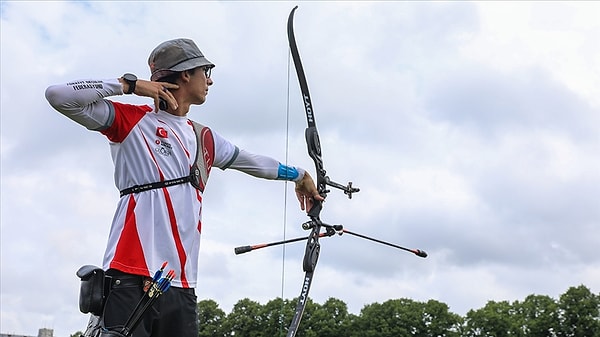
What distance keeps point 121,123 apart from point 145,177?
31 cm

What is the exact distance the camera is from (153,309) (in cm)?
398

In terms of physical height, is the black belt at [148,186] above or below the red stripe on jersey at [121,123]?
below

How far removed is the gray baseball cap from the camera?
4.39 metres

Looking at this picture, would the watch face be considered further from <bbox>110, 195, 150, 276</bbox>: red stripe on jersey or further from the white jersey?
<bbox>110, 195, 150, 276</bbox>: red stripe on jersey

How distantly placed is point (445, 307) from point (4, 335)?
34.1m

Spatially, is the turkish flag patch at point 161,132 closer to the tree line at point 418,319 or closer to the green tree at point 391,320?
the tree line at point 418,319

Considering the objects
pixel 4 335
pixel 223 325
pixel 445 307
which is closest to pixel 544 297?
pixel 445 307

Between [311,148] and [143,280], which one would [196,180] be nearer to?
[143,280]

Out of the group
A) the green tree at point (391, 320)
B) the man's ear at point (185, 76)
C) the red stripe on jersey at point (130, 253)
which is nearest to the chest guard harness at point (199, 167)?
the red stripe on jersey at point (130, 253)

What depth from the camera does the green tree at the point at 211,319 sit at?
54025mm

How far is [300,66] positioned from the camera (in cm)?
554

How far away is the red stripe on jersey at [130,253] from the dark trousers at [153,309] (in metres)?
0.04

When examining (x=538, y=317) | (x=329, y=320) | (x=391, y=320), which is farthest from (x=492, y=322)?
(x=329, y=320)

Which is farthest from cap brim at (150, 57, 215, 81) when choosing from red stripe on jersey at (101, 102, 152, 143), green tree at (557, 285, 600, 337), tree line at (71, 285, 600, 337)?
green tree at (557, 285, 600, 337)
